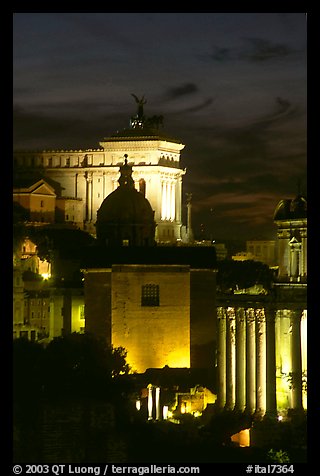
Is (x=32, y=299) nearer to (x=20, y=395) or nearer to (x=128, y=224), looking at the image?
(x=128, y=224)

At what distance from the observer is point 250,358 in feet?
151

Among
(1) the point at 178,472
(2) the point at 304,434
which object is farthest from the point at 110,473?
(2) the point at 304,434

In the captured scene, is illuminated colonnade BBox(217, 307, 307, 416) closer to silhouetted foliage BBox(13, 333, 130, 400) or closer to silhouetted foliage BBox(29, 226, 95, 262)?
silhouetted foliage BBox(13, 333, 130, 400)

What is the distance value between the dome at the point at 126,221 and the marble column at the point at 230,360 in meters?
9.94

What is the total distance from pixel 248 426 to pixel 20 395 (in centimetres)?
875

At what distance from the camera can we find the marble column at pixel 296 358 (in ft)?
141

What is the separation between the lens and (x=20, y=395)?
3400cm

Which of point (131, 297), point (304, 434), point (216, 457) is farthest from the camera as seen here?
point (131, 297)

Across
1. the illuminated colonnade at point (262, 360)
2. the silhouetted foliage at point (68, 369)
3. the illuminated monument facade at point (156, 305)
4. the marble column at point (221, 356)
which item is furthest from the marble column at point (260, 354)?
the silhouetted foliage at point (68, 369)

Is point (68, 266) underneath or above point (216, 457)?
above

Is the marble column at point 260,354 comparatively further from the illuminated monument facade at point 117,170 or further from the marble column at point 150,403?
the illuminated monument facade at point 117,170

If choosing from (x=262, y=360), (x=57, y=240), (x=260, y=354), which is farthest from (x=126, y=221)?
(x=262, y=360)

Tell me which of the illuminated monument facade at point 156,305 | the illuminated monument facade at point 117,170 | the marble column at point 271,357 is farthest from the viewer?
the illuminated monument facade at point 117,170

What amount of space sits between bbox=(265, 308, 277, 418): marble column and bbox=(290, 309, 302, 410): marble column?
0.66 meters
